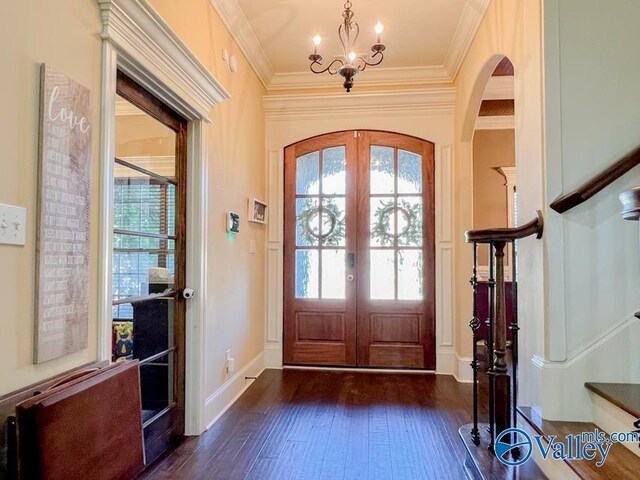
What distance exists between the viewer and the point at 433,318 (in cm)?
374

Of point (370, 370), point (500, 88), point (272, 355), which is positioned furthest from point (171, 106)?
point (500, 88)

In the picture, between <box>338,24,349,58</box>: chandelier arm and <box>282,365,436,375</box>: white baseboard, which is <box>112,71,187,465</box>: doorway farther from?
<box>282,365,436,375</box>: white baseboard

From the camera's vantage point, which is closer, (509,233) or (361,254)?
(509,233)

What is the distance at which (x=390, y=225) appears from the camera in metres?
3.82

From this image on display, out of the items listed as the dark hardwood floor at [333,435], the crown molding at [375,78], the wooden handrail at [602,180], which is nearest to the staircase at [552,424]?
the wooden handrail at [602,180]

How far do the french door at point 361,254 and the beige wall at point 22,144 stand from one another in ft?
8.76

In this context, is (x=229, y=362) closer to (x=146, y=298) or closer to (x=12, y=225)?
(x=146, y=298)

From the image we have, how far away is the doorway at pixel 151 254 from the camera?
1830 mm

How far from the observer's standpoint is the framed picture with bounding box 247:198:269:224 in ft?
11.1

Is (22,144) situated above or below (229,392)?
above

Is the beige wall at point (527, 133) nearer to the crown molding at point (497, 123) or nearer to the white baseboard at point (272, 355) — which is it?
the crown molding at point (497, 123)

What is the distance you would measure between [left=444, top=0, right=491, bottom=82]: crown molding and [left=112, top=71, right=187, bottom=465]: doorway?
7.29 feet

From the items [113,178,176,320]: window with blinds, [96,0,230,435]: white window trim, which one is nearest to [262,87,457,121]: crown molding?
[96,0,230,435]: white window trim

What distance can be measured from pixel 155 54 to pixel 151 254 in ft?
3.38
